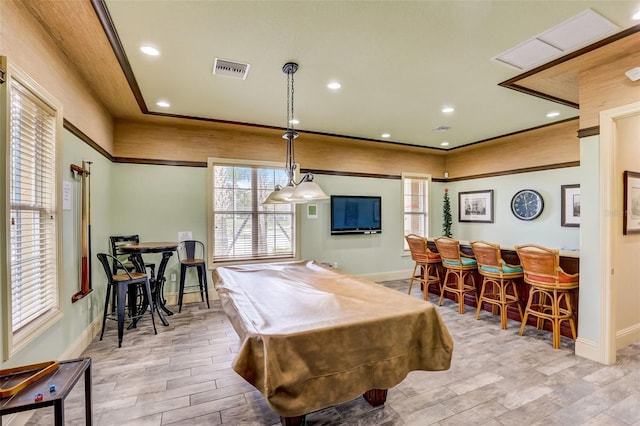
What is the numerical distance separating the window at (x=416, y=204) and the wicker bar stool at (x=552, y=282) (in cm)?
353

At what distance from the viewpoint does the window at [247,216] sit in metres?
5.23

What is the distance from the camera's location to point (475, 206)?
22.0 ft

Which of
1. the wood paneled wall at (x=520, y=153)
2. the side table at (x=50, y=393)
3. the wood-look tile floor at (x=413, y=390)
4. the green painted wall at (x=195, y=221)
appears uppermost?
the wood paneled wall at (x=520, y=153)

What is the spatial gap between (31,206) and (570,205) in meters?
6.87

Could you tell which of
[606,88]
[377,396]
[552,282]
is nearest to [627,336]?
[552,282]

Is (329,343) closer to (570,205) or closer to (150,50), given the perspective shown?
(150,50)

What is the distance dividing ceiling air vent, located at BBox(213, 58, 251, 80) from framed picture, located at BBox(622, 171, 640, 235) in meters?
3.96

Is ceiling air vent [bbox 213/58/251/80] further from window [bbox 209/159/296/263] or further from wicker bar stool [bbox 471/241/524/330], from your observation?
wicker bar stool [bbox 471/241/524/330]

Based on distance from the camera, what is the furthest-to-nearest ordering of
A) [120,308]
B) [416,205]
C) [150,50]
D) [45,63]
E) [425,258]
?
[416,205]
[425,258]
[120,308]
[150,50]
[45,63]

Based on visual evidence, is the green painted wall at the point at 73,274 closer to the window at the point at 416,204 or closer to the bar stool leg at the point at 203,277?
the bar stool leg at the point at 203,277

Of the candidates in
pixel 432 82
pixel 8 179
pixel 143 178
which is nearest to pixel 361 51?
pixel 432 82

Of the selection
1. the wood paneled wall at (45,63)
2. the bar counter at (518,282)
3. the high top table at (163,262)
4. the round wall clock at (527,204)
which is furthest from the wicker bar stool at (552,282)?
the wood paneled wall at (45,63)

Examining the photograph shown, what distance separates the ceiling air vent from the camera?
301 centimetres

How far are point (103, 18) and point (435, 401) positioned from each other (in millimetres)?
3813
